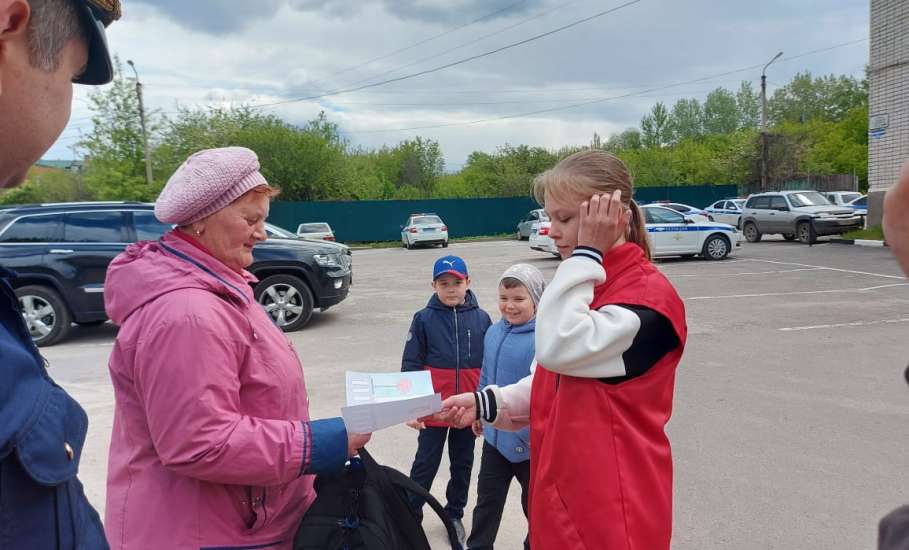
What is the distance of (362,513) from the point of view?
1.82 m

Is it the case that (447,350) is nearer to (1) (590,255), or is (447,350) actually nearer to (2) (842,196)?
(1) (590,255)

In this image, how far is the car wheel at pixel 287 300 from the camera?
30.9ft

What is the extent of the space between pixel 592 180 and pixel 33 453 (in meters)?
1.54

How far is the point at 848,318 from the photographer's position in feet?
30.1

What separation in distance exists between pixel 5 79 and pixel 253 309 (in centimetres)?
108

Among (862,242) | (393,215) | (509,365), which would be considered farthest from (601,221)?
(393,215)

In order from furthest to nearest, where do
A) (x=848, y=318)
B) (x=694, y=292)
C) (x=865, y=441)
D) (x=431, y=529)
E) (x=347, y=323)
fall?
1. (x=694, y=292)
2. (x=347, y=323)
3. (x=848, y=318)
4. (x=865, y=441)
5. (x=431, y=529)

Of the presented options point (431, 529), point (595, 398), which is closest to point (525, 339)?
point (431, 529)

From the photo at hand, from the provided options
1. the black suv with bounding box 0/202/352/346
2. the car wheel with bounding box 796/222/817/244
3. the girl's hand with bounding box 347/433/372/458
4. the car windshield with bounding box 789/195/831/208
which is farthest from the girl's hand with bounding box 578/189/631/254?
the car windshield with bounding box 789/195/831/208

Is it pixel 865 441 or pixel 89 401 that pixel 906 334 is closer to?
pixel 865 441

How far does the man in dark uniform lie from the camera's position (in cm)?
92

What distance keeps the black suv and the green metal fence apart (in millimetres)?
24103

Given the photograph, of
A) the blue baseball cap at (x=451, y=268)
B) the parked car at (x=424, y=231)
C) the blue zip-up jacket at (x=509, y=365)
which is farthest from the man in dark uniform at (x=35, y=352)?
the parked car at (x=424, y=231)

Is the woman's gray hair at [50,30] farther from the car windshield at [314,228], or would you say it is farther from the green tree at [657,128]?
the green tree at [657,128]
